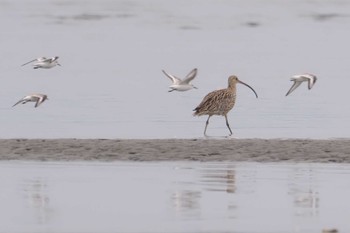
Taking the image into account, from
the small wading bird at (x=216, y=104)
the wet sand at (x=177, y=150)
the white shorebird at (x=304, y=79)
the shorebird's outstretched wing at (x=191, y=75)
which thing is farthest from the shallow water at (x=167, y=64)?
the wet sand at (x=177, y=150)

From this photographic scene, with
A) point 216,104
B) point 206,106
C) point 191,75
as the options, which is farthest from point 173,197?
point 191,75

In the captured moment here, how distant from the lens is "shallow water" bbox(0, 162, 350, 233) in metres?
11.2

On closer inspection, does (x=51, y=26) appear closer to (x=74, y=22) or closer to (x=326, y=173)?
(x=74, y=22)

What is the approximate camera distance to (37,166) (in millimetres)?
14945

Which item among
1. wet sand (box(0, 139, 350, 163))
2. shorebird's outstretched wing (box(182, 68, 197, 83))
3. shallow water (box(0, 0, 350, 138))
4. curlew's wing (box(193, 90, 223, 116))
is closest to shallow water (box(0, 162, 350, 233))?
wet sand (box(0, 139, 350, 163))

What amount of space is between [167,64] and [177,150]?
13887 mm

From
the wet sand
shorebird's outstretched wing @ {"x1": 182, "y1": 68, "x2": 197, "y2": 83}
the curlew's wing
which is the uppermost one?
shorebird's outstretched wing @ {"x1": 182, "y1": 68, "x2": 197, "y2": 83}

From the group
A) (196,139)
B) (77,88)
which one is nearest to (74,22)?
(77,88)

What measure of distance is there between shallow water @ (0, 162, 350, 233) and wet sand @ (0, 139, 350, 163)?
449mm

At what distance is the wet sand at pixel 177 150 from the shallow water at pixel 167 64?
4.57 ft

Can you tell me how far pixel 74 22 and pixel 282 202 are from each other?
31.1m

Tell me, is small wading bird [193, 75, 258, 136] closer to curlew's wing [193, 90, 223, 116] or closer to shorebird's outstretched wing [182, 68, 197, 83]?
curlew's wing [193, 90, 223, 116]

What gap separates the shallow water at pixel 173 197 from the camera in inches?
441

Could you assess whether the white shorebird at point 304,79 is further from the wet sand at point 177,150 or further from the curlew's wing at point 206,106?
the wet sand at point 177,150
